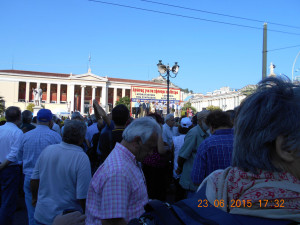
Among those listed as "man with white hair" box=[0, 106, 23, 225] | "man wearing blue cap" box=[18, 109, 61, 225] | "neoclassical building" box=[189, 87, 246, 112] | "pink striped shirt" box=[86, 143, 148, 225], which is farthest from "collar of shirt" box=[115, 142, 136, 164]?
"neoclassical building" box=[189, 87, 246, 112]

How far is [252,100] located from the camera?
41.7 inches

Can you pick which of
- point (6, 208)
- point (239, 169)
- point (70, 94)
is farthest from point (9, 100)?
point (239, 169)

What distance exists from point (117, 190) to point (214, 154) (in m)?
1.37

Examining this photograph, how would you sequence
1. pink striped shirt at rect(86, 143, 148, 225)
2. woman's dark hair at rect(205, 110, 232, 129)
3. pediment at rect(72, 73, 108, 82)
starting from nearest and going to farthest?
pink striped shirt at rect(86, 143, 148, 225)
woman's dark hair at rect(205, 110, 232, 129)
pediment at rect(72, 73, 108, 82)

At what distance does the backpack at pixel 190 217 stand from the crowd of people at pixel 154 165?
3 centimetres

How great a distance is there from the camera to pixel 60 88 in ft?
215

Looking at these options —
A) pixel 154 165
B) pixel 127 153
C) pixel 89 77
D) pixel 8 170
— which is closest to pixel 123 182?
pixel 127 153

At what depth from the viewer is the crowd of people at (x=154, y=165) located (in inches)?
37.7

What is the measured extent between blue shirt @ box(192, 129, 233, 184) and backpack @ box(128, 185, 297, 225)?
1847 millimetres

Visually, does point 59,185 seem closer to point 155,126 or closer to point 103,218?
point 103,218

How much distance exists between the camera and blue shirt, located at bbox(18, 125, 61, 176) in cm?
356

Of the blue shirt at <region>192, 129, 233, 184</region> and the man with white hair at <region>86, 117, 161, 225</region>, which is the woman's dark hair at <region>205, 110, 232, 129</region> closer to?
the blue shirt at <region>192, 129, 233, 184</region>

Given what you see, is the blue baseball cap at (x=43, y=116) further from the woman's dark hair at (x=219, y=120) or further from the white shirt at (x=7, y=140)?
the woman's dark hair at (x=219, y=120)
